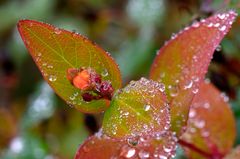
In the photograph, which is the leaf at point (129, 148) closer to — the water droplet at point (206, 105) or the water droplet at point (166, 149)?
the water droplet at point (166, 149)

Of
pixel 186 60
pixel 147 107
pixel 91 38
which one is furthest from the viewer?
pixel 91 38

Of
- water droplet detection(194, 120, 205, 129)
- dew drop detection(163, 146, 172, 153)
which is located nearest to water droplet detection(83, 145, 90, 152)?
dew drop detection(163, 146, 172, 153)

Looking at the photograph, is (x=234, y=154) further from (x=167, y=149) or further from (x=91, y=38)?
(x=91, y=38)

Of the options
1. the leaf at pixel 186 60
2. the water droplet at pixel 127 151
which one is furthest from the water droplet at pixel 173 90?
the water droplet at pixel 127 151

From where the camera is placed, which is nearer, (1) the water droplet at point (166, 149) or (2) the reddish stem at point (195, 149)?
(1) the water droplet at point (166, 149)

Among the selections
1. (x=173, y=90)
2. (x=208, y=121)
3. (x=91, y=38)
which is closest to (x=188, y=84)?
(x=173, y=90)

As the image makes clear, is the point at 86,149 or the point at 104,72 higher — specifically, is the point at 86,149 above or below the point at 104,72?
below

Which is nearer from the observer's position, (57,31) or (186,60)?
(57,31)
